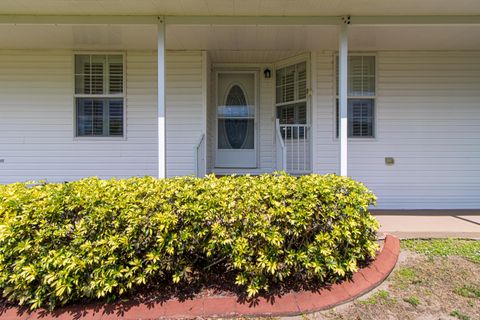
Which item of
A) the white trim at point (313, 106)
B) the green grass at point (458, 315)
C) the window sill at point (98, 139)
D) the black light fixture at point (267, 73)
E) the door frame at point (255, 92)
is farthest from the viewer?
the door frame at point (255, 92)

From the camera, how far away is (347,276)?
8.89ft

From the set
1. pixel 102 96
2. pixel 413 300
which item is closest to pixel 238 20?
pixel 102 96

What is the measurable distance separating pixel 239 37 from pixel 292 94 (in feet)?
5.15

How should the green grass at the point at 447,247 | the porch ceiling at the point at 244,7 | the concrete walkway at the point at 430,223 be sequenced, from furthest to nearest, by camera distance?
the concrete walkway at the point at 430,223
the porch ceiling at the point at 244,7
the green grass at the point at 447,247

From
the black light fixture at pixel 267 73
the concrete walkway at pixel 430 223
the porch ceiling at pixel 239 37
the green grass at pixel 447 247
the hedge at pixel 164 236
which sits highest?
the porch ceiling at pixel 239 37

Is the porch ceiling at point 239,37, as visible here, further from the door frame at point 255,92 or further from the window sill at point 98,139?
the window sill at point 98,139

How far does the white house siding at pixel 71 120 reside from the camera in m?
5.20

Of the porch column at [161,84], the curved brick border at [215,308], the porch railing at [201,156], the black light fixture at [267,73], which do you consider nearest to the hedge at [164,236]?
the curved brick border at [215,308]

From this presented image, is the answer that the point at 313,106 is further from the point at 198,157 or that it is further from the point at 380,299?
the point at 380,299

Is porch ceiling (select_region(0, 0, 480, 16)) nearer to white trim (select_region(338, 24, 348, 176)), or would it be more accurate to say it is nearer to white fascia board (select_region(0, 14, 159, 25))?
white fascia board (select_region(0, 14, 159, 25))

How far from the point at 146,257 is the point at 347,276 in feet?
5.85

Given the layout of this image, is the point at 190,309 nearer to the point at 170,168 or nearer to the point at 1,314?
the point at 1,314

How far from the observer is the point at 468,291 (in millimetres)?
2592

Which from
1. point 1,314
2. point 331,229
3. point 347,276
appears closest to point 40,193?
point 1,314
